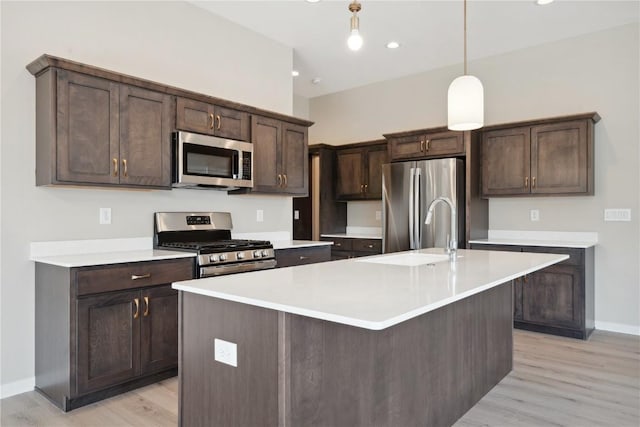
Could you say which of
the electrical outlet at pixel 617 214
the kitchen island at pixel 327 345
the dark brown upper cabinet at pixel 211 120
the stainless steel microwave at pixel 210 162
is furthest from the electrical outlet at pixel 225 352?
the electrical outlet at pixel 617 214

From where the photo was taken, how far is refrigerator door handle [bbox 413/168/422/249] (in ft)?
15.4

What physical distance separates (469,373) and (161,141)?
2560 millimetres

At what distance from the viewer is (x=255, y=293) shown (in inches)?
59.7

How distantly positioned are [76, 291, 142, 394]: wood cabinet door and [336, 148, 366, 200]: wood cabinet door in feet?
11.7

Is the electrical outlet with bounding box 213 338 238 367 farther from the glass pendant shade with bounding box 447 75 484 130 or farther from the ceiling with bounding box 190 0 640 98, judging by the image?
the ceiling with bounding box 190 0 640 98

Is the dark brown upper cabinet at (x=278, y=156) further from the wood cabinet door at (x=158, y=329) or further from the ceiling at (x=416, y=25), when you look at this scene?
the wood cabinet door at (x=158, y=329)

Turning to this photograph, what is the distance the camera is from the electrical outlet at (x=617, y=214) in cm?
411

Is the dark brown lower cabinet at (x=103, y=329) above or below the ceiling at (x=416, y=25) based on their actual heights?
below

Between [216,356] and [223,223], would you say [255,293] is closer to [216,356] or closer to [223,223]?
[216,356]

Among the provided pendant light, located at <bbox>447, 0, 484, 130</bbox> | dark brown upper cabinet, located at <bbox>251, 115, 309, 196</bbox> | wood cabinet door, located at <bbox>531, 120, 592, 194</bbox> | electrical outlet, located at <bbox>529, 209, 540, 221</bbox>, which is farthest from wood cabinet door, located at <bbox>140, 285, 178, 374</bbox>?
electrical outlet, located at <bbox>529, 209, 540, 221</bbox>

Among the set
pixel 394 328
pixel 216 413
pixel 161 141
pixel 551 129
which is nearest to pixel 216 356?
pixel 216 413

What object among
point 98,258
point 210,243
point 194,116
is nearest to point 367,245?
point 210,243

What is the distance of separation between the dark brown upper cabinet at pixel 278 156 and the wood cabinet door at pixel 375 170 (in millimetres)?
1435

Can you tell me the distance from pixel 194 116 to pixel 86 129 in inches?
32.5
